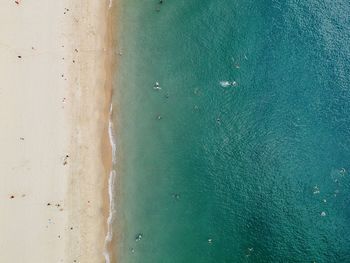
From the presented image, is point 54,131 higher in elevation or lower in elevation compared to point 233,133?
higher

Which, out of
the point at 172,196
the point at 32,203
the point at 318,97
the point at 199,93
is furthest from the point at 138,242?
the point at 318,97

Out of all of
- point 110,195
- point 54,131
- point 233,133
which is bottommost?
point 110,195

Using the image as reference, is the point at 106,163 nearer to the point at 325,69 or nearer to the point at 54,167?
the point at 54,167

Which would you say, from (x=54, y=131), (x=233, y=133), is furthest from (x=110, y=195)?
(x=233, y=133)

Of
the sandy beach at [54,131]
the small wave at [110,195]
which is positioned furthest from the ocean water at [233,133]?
the sandy beach at [54,131]

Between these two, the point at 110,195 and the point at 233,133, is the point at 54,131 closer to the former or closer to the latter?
the point at 110,195

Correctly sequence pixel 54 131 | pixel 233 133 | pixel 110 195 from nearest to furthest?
pixel 54 131 < pixel 110 195 < pixel 233 133

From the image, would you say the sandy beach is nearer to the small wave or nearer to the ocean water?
the small wave
